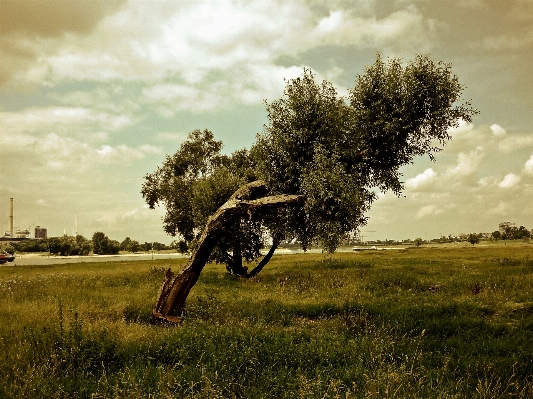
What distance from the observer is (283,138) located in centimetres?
1830

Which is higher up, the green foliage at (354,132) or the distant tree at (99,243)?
the green foliage at (354,132)

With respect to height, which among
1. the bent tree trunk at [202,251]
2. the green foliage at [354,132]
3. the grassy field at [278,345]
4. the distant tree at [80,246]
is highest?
the green foliage at [354,132]

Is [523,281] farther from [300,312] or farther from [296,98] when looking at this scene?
[296,98]

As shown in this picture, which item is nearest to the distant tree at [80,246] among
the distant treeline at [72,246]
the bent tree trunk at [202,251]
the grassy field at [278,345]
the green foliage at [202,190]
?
the distant treeline at [72,246]

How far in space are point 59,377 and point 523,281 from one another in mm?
27315

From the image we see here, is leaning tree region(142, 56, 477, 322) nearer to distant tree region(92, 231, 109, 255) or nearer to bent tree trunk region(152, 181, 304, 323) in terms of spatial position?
bent tree trunk region(152, 181, 304, 323)

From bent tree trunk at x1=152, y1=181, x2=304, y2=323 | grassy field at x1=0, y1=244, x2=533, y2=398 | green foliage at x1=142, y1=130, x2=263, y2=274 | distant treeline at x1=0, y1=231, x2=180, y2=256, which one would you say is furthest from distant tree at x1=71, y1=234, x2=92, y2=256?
bent tree trunk at x1=152, y1=181, x2=304, y2=323

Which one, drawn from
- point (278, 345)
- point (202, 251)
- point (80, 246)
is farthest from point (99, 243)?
point (278, 345)

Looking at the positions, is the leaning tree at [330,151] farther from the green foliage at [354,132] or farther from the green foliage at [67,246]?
the green foliage at [67,246]

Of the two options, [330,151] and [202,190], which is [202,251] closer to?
[330,151]

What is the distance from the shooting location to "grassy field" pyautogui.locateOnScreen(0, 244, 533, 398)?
820 cm

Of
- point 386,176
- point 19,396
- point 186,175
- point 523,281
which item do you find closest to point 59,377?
point 19,396

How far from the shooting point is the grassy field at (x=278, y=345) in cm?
820

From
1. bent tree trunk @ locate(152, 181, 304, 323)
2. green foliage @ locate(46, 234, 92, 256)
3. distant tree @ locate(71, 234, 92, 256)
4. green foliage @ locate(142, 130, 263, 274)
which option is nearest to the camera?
bent tree trunk @ locate(152, 181, 304, 323)
